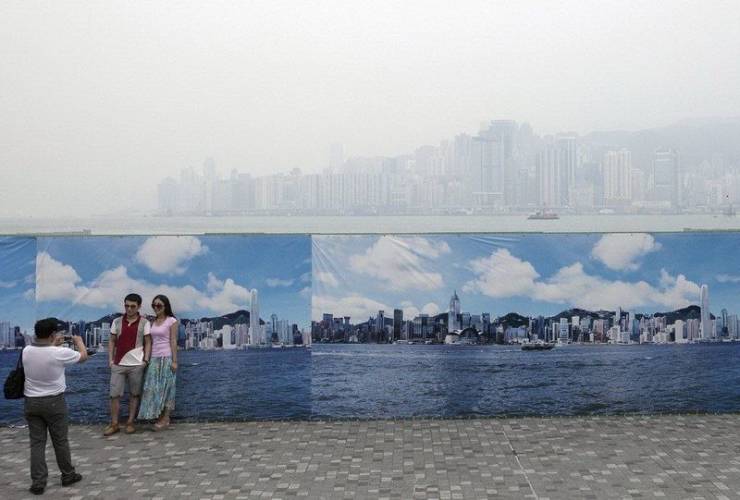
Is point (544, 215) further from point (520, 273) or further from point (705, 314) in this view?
point (705, 314)

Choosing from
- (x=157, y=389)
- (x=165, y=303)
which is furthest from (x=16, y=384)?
(x=165, y=303)

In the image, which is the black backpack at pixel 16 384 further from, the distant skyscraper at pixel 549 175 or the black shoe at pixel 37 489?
the distant skyscraper at pixel 549 175

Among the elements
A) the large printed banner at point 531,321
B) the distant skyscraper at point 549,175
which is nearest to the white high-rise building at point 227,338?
the large printed banner at point 531,321

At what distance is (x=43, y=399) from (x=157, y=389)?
2319 millimetres

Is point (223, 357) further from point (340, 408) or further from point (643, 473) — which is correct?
point (643, 473)

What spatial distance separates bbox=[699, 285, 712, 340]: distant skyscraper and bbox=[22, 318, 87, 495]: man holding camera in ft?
21.3

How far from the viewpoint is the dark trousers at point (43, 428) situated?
6.99m

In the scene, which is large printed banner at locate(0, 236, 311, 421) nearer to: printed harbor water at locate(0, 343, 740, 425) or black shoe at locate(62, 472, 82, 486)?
printed harbor water at locate(0, 343, 740, 425)

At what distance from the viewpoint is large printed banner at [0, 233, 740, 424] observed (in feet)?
31.7

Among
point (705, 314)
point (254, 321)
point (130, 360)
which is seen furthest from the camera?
point (705, 314)

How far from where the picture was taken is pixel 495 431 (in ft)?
29.4

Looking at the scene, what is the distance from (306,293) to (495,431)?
8.14 feet

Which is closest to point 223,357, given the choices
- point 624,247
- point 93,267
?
point 93,267

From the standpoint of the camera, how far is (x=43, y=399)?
7.01 m
